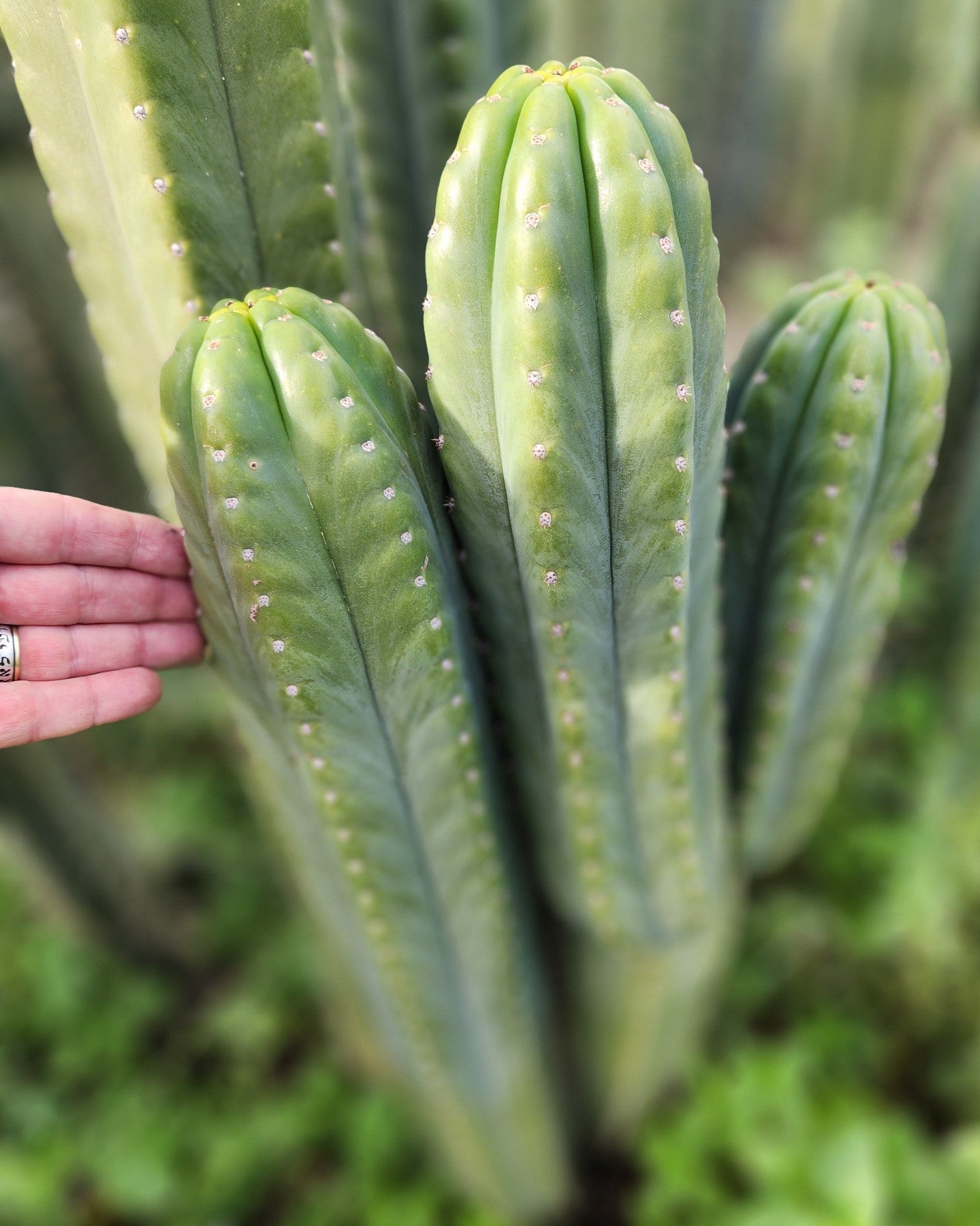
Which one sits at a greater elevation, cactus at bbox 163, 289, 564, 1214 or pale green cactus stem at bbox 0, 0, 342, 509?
pale green cactus stem at bbox 0, 0, 342, 509

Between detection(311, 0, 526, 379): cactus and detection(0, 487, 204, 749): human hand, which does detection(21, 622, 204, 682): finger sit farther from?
detection(311, 0, 526, 379): cactus

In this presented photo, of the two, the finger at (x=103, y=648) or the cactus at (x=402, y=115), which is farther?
the cactus at (x=402, y=115)

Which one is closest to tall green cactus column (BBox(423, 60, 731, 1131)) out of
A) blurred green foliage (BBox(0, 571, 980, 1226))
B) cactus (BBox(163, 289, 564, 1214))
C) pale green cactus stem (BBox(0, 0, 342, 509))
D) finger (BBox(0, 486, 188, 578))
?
cactus (BBox(163, 289, 564, 1214))

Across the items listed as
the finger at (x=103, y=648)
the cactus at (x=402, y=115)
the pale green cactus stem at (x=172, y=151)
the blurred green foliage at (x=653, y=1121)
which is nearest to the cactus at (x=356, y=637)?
the finger at (x=103, y=648)

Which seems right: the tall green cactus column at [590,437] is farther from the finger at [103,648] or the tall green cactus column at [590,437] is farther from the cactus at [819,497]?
the finger at [103,648]

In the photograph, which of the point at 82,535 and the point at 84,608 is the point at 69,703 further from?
the point at 82,535
